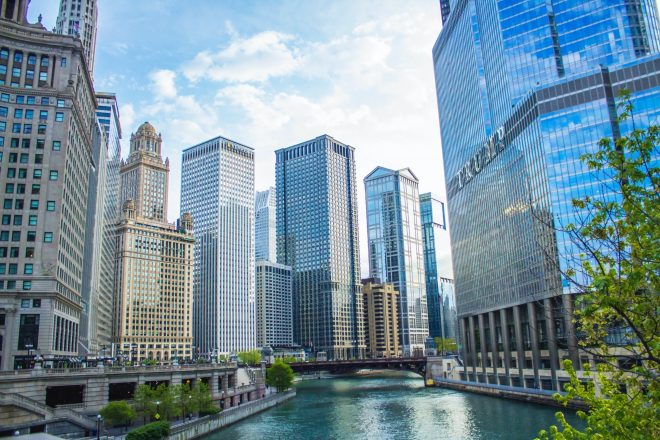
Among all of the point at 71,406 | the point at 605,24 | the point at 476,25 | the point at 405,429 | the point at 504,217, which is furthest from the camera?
the point at 476,25

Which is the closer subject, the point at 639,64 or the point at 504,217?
the point at 639,64

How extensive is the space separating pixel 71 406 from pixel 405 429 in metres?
48.0

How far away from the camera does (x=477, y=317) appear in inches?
6486

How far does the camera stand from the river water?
78312 millimetres

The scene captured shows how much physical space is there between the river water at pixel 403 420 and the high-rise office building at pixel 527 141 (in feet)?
43.8

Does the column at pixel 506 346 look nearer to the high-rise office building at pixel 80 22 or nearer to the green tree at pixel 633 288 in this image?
the green tree at pixel 633 288

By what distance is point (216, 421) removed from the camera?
85.9 m

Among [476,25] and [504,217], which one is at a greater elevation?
[476,25]

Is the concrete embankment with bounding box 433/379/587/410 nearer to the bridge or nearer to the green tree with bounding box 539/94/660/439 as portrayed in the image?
the bridge

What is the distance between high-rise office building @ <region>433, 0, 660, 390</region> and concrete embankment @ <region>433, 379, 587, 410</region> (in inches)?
230

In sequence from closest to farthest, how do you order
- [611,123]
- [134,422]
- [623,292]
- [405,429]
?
[623,292], [134,422], [405,429], [611,123]

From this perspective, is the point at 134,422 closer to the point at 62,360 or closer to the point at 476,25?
the point at 62,360

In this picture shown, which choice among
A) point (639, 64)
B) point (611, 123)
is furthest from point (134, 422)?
point (639, 64)

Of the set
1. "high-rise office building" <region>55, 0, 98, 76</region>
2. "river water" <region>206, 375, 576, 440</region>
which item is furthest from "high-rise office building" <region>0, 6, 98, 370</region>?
"high-rise office building" <region>55, 0, 98, 76</region>
